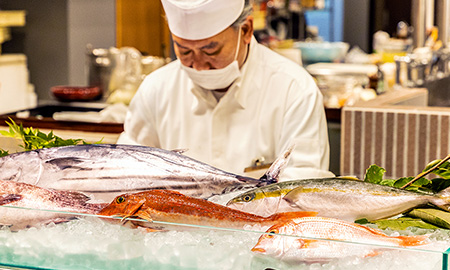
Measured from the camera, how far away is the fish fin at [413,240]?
37.5 inches

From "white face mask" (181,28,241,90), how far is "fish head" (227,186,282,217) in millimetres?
864

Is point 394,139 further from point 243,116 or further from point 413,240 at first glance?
point 413,240

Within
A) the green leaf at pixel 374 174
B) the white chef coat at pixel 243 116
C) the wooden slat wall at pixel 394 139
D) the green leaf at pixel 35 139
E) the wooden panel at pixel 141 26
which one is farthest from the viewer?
the wooden panel at pixel 141 26

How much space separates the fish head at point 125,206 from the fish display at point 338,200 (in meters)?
0.16

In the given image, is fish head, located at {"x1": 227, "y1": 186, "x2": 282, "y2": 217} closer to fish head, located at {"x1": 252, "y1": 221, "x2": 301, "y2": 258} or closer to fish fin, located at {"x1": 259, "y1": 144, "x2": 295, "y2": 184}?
fish fin, located at {"x1": 259, "y1": 144, "x2": 295, "y2": 184}

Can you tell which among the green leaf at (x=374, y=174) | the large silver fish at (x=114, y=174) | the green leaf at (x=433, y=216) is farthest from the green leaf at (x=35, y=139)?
the green leaf at (x=433, y=216)

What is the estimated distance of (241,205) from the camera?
112 cm

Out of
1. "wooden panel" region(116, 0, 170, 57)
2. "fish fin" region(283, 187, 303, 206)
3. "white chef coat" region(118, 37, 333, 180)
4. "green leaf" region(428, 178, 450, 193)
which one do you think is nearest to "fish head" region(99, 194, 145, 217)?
"fish fin" region(283, 187, 303, 206)

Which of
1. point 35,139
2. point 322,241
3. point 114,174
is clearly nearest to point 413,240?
point 322,241

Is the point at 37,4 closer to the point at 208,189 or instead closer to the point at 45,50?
the point at 45,50

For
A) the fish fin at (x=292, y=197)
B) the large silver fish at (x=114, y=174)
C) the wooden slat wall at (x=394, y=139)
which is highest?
the large silver fish at (x=114, y=174)

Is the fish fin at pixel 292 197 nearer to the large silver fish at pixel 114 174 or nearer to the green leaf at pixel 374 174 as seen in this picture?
the large silver fish at pixel 114 174

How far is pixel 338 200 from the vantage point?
114 cm

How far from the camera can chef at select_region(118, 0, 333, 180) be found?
6.24 ft
